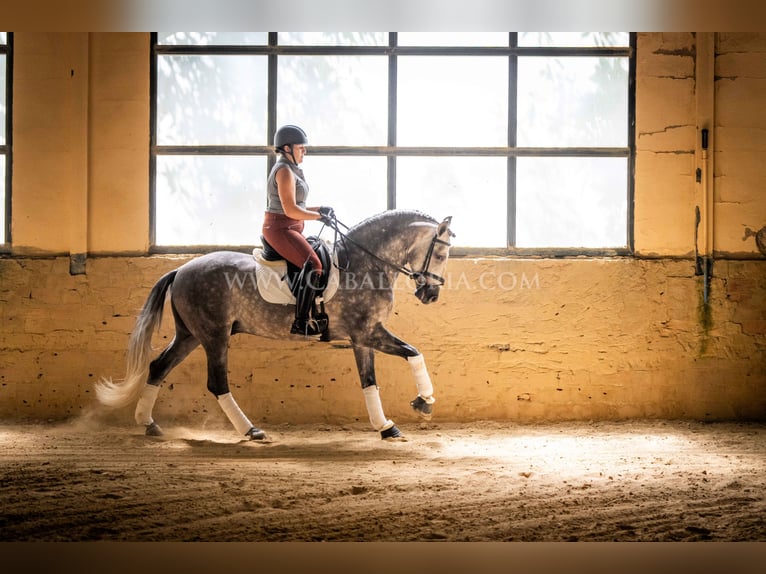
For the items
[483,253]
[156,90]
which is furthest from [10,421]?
[483,253]

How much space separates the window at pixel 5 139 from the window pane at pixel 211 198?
1217 millimetres

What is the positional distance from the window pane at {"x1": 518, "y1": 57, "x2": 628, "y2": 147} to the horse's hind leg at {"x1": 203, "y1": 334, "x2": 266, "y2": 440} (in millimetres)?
2959

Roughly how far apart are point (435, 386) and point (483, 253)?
3.78ft

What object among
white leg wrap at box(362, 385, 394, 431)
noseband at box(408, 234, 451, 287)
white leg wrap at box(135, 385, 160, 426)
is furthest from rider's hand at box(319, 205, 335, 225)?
white leg wrap at box(135, 385, 160, 426)

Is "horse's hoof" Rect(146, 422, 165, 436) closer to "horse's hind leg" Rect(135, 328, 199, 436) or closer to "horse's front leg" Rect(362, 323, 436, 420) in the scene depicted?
"horse's hind leg" Rect(135, 328, 199, 436)

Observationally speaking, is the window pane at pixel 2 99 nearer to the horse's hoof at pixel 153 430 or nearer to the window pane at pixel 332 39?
the window pane at pixel 332 39

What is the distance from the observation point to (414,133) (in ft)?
19.4

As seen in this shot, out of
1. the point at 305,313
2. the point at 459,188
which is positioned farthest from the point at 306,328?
the point at 459,188

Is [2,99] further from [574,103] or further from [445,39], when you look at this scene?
[574,103]

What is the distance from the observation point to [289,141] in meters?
4.82

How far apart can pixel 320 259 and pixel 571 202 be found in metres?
2.29

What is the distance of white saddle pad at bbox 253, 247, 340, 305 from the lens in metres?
4.87

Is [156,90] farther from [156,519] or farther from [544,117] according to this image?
[156,519]
